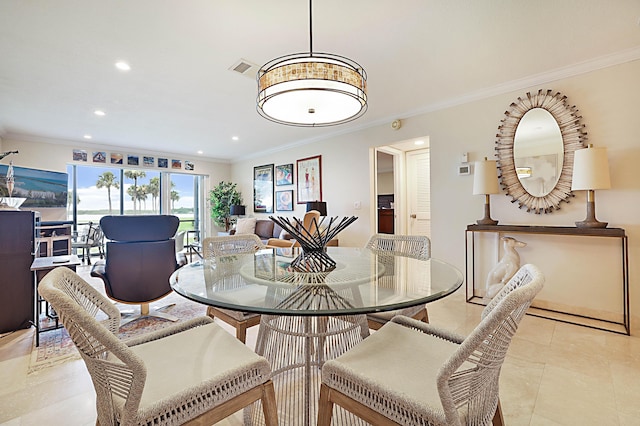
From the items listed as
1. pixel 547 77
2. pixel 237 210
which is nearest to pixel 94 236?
pixel 237 210

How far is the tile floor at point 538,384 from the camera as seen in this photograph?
4.83 feet

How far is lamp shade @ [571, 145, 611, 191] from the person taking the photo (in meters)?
2.47

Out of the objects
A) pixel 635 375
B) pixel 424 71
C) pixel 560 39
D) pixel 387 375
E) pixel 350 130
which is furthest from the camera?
pixel 350 130

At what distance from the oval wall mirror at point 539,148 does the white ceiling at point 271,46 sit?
0.29 m

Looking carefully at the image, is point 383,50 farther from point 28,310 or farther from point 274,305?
point 28,310

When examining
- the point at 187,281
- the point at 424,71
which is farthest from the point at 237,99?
the point at 187,281

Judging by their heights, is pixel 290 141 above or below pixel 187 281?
above

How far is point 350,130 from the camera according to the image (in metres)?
4.77

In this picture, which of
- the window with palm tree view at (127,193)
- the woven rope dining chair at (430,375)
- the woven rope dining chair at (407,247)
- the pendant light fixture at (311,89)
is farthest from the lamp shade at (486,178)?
the window with palm tree view at (127,193)

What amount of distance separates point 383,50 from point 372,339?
229cm

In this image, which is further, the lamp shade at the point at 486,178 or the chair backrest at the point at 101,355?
the lamp shade at the point at 486,178

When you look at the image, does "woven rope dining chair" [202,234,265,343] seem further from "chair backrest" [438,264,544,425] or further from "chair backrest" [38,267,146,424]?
"chair backrest" [438,264,544,425]

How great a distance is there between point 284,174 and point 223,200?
2.02 meters

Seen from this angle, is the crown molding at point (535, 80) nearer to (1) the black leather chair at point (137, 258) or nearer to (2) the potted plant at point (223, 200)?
(1) the black leather chair at point (137, 258)
